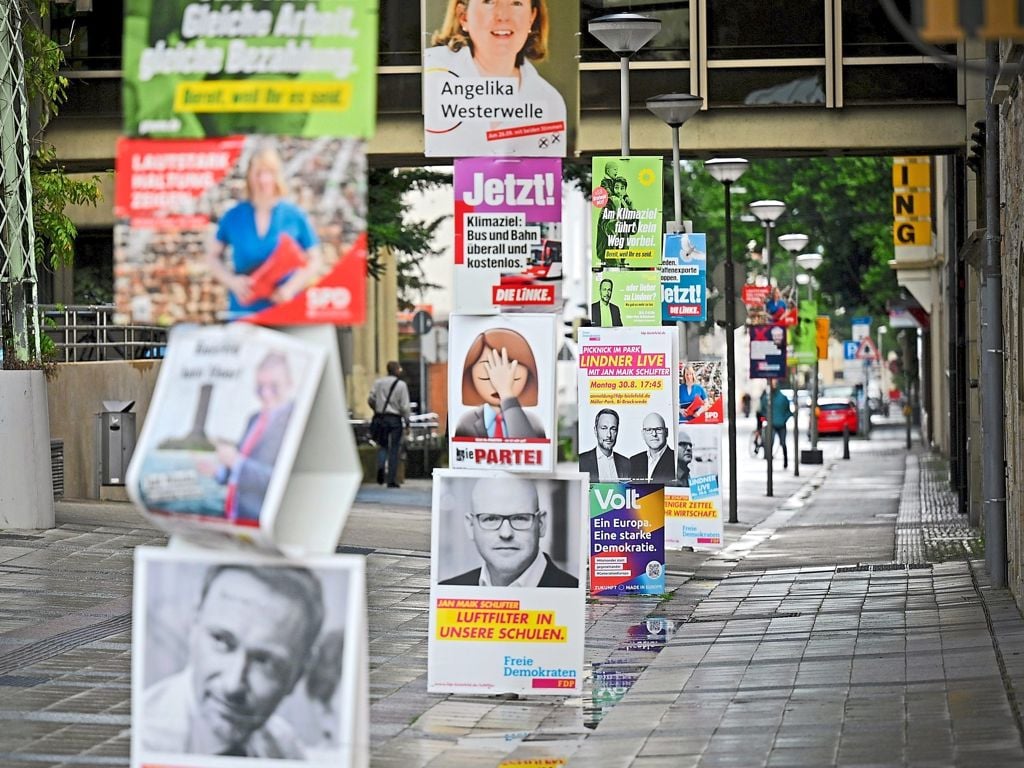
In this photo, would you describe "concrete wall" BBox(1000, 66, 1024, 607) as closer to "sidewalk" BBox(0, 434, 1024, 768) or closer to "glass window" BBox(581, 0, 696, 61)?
"sidewalk" BBox(0, 434, 1024, 768)

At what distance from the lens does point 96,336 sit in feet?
78.2

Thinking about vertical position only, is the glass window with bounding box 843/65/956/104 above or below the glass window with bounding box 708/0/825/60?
below

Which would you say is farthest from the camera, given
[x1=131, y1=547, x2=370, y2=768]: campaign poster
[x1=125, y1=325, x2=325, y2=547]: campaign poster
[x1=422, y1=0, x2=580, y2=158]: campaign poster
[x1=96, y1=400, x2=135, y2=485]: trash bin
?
[x1=96, y1=400, x2=135, y2=485]: trash bin

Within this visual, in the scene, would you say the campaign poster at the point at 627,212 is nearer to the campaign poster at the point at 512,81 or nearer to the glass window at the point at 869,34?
the campaign poster at the point at 512,81

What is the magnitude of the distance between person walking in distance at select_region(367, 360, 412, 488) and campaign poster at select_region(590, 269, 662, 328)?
12407 mm

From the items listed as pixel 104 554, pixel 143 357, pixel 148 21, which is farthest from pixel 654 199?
pixel 143 357

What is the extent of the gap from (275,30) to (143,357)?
2114 centimetres

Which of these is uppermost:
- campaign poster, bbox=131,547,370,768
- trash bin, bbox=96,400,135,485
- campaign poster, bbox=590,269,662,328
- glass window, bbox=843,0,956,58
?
glass window, bbox=843,0,956,58

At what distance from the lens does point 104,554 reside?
15.9 meters

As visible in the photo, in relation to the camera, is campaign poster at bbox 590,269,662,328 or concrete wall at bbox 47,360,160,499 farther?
concrete wall at bbox 47,360,160,499

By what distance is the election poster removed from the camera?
1942cm

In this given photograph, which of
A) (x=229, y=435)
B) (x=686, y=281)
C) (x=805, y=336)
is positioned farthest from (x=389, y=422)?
(x=229, y=435)

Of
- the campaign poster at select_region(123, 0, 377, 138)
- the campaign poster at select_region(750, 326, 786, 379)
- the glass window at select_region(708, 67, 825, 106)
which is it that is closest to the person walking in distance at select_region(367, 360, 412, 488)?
the campaign poster at select_region(750, 326, 786, 379)

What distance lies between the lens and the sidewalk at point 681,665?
8094mm
